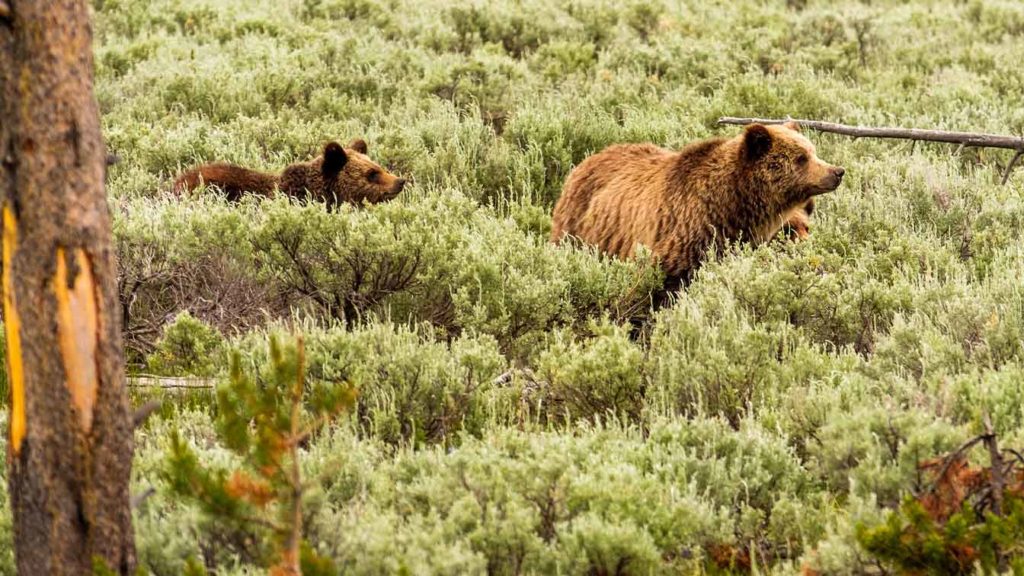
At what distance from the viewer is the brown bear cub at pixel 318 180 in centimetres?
943

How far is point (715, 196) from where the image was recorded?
851cm

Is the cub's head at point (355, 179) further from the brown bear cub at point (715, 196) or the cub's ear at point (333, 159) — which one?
the brown bear cub at point (715, 196)

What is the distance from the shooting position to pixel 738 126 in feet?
38.4

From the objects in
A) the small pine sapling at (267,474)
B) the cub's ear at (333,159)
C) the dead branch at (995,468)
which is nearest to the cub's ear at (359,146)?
the cub's ear at (333,159)

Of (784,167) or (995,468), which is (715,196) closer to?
(784,167)

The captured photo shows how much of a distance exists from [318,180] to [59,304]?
19.8ft

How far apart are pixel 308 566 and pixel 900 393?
10.4ft

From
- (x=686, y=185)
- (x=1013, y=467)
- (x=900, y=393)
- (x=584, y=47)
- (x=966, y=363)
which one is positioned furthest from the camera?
(x=584, y=47)

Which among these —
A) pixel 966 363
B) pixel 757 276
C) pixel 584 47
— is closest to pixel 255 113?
pixel 584 47

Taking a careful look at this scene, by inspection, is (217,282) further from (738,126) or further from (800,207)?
(738,126)

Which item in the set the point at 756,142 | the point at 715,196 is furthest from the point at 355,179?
the point at 756,142

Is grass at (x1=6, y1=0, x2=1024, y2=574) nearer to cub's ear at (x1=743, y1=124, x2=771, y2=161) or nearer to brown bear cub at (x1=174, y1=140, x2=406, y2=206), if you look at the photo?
brown bear cub at (x1=174, y1=140, x2=406, y2=206)

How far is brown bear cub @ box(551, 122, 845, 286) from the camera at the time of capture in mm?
8461

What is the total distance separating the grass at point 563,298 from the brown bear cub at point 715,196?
348mm
